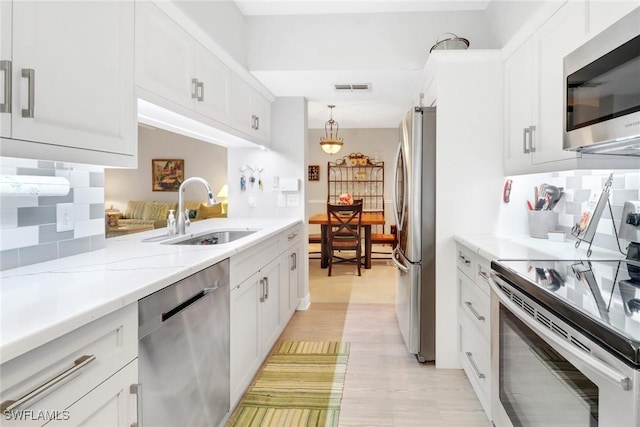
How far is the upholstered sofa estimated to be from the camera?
409 cm

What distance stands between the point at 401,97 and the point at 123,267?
3.16 m

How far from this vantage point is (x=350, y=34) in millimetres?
2996

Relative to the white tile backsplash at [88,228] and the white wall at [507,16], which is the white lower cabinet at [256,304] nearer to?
the white tile backsplash at [88,228]

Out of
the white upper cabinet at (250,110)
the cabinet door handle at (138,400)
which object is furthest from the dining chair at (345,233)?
the cabinet door handle at (138,400)

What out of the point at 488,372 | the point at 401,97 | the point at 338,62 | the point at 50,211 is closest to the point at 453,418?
the point at 488,372

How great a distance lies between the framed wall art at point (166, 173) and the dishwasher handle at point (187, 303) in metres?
1.97

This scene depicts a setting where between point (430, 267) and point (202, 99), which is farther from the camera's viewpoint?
point (430, 267)

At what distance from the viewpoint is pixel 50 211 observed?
1.54 m

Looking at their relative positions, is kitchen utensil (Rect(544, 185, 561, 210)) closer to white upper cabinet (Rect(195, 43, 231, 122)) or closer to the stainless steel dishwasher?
the stainless steel dishwasher

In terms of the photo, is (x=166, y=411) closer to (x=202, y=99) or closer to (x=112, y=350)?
(x=112, y=350)

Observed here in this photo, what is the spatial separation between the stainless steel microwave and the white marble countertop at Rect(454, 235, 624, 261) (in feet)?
1.58

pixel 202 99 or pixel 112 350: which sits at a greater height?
pixel 202 99

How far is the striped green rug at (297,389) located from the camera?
1987mm

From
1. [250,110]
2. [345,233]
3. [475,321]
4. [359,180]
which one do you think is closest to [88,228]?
[250,110]
